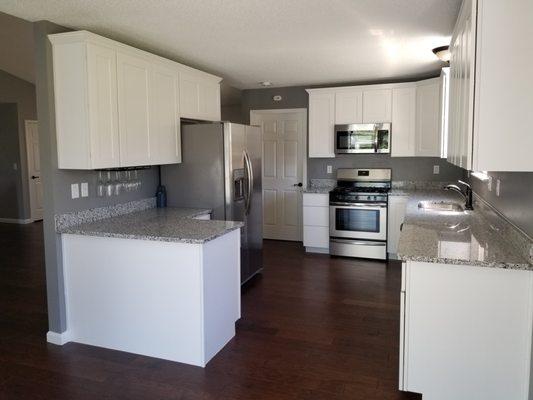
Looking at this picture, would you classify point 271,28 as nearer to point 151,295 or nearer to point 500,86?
point 500,86

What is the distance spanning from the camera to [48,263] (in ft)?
11.0

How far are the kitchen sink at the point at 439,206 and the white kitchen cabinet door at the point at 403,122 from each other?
1.29 metres

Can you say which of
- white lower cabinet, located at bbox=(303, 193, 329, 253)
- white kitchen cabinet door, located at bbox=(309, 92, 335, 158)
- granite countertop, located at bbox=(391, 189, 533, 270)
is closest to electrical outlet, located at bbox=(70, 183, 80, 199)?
granite countertop, located at bbox=(391, 189, 533, 270)

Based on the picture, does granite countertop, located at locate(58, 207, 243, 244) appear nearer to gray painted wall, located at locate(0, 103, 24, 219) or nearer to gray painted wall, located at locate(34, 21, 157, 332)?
gray painted wall, located at locate(34, 21, 157, 332)

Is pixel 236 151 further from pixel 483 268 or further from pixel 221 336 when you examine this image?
pixel 483 268

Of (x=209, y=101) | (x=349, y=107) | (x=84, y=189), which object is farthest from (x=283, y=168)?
(x=84, y=189)

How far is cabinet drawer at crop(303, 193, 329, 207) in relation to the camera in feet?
19.5

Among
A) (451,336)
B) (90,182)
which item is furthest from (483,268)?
(90,182)

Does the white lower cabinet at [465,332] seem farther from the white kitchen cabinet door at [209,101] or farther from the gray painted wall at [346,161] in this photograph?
the gray painted wall at [346,161]

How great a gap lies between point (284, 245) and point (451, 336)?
4.35 meters

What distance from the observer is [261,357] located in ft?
10.3

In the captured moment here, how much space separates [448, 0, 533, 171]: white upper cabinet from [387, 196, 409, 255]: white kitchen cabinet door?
3404 mm

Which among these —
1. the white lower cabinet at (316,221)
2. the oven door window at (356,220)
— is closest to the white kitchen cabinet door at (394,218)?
the oven door window at (356,220)

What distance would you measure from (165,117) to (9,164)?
6249 millimetres
